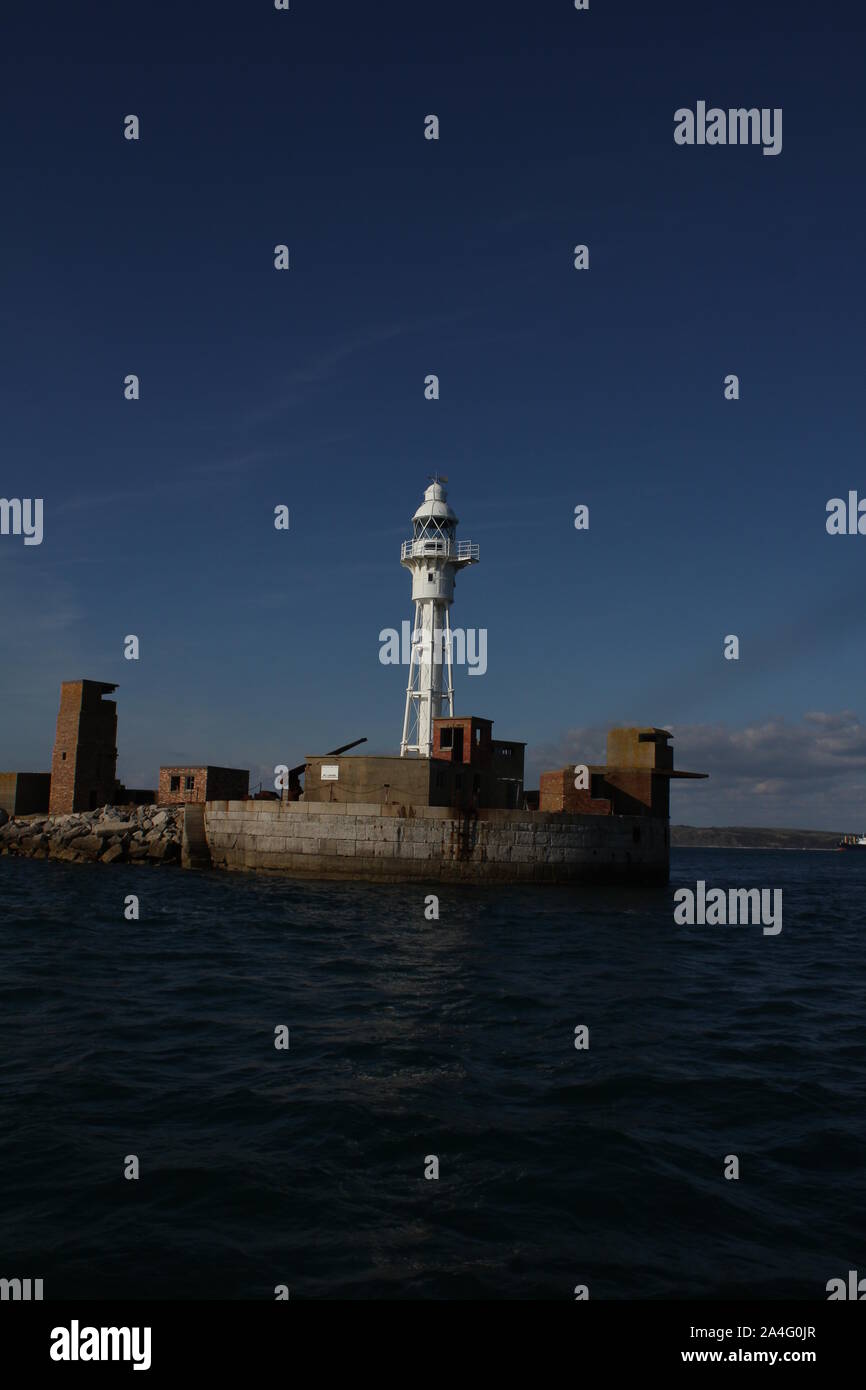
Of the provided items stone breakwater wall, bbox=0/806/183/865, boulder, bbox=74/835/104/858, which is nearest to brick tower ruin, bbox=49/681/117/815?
stone breakwater wall, bbox=0/806/183/865

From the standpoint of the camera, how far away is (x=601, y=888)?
3753 centimetres

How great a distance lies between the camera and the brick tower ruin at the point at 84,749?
1916 inches

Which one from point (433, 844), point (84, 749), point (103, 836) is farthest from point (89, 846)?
point (433, 844)

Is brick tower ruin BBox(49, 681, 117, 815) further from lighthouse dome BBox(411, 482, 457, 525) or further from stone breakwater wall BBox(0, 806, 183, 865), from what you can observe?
lighthouse dome BBox(411, 482, 457, 525)

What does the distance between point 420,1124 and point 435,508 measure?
47650 mm

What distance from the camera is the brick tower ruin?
160 ft

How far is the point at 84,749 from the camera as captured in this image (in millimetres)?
49281

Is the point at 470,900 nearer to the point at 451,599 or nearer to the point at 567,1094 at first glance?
the point at 567,1094

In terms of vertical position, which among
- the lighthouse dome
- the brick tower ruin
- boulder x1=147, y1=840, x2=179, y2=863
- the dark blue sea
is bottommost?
the dark blue sea

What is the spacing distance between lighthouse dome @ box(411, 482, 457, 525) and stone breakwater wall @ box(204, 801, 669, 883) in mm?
23388

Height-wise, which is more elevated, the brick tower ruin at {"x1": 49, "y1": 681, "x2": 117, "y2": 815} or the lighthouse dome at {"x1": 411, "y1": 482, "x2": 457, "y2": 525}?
the lighthouse dome at {"x1": 411, "y1": 482, "x2": 457, "y2": 525}

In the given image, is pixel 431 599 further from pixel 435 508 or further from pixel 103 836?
pixel 103 836

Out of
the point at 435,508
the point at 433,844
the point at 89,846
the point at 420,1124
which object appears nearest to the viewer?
the point at 420,1124
